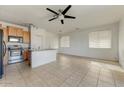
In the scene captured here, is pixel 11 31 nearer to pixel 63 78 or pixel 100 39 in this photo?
pixel 63 78

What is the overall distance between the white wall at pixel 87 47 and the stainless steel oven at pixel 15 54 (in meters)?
5.27

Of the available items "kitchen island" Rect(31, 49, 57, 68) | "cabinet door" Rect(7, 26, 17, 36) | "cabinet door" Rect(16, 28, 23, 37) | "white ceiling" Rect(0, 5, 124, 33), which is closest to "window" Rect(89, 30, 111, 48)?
"white ceiling" Rect(0, 5, 124, 33)

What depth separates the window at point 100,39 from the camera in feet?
19.9

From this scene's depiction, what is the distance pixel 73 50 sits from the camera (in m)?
8.91

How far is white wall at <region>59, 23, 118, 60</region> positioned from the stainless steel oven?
527 centimetres

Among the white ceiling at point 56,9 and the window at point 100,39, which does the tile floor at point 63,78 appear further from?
the window at point 100,39

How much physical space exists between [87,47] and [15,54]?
5724 mm

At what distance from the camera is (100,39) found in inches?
255

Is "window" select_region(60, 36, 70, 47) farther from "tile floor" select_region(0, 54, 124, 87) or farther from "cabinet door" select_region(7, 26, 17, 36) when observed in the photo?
"tile floor" select_region(0, 54, 124, 87)

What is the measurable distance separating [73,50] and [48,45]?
112 inches

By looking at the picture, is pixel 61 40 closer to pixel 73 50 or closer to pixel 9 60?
pixel 73 50

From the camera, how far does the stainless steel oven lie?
488 cm
